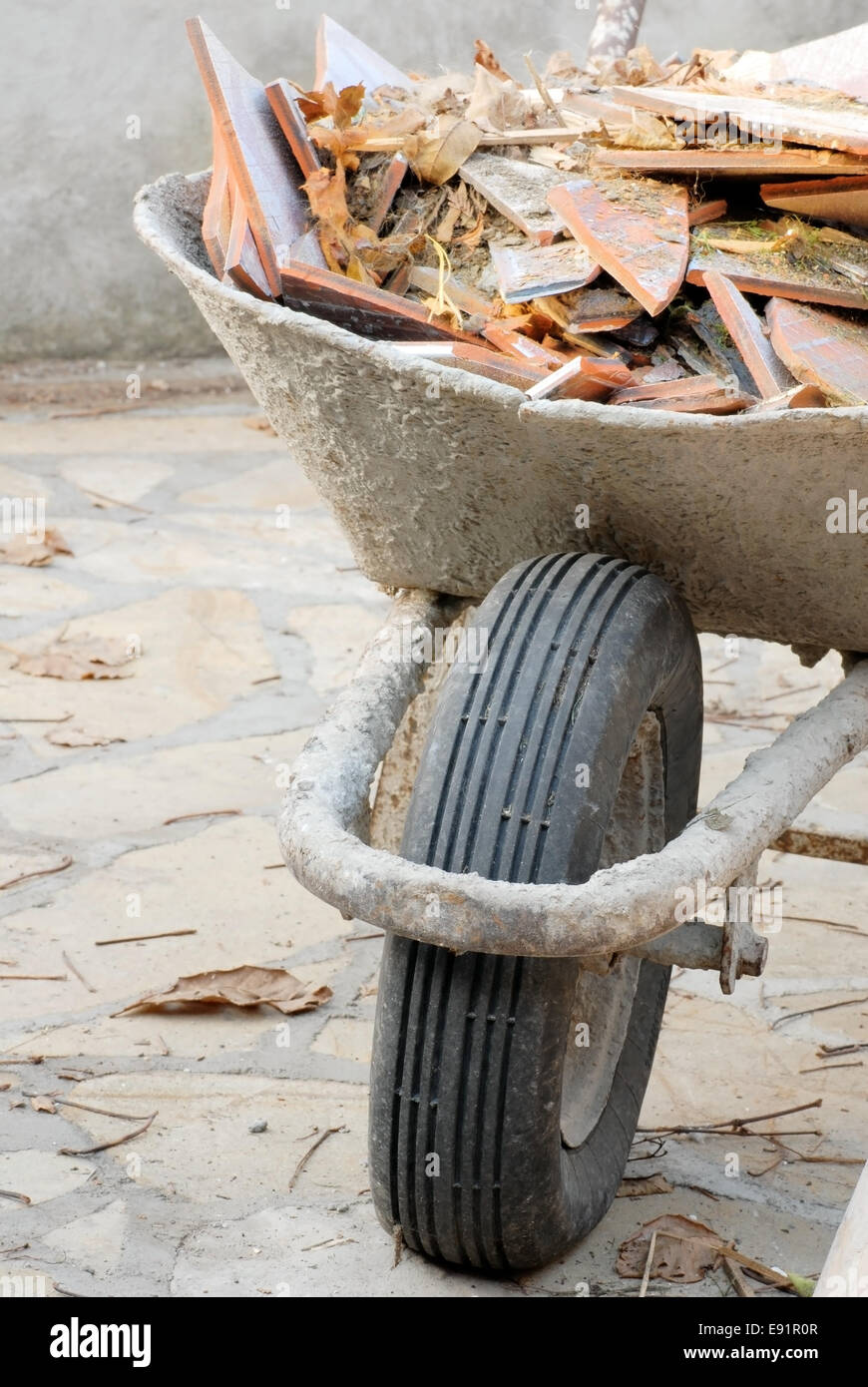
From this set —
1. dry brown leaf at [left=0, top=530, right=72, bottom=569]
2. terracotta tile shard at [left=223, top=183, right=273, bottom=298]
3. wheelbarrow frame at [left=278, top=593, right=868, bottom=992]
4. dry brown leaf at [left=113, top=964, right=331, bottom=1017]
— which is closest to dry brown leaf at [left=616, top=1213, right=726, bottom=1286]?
wheelbarrow frame at [left=278, top=593, right=868, bottom=992]

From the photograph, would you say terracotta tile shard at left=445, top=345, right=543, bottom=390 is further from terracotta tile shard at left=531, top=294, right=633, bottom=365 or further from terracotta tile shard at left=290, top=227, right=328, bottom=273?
terracotta tile shard at left=290, top=227, right=328, bottom=273

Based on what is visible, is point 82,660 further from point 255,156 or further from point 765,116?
point 765,116

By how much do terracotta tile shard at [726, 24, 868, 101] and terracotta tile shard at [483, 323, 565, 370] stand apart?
0.99 m

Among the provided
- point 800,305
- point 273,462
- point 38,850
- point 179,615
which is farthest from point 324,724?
point 273,462

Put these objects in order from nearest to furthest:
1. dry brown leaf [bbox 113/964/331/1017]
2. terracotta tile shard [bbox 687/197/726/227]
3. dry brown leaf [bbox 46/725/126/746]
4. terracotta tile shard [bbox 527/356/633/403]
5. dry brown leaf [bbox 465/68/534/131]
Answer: terracotta tile shard [bbox 527/356/633/403] → terracotta tile shard [bbox 687/197/726/227] → dry brown leaf [bbox 465/68/534/131] → dry brown leaf [bbox 113/964/331/1017] → dry brown leaf [bbox 46/725/126/746]

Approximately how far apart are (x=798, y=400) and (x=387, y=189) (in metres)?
0.82

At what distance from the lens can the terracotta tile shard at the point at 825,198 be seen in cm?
199

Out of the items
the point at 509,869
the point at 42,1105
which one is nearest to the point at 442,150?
the point at 509,869

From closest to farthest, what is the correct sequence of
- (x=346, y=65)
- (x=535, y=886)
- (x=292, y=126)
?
(x=535, y=886)
(x=292, y=126)
(x=346, y=65)

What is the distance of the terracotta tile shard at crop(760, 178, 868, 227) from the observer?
1989mm

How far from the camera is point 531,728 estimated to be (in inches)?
66.2

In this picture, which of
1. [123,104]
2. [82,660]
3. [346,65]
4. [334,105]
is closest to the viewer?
[334,105]

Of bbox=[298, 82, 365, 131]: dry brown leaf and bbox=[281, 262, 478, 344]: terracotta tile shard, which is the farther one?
bbox=[298, 82, 365, 131]: dry brown leaf

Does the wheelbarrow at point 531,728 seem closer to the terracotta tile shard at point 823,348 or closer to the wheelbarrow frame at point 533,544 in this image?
the wheelbarrow frame at point 533,544
